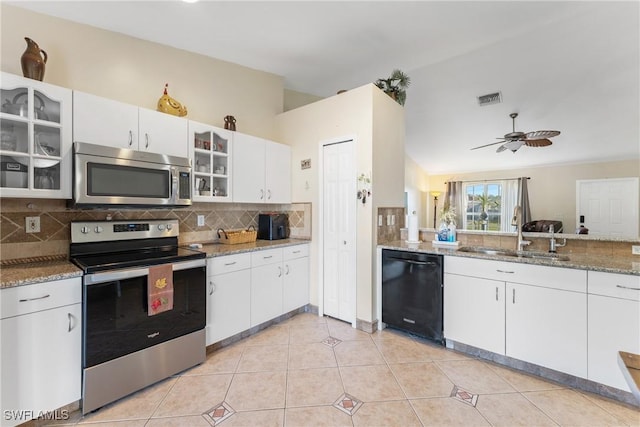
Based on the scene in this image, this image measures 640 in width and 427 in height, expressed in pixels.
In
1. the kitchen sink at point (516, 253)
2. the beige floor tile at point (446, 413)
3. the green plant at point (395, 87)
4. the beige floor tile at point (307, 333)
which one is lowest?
the beige floor tile at point (446, 413)

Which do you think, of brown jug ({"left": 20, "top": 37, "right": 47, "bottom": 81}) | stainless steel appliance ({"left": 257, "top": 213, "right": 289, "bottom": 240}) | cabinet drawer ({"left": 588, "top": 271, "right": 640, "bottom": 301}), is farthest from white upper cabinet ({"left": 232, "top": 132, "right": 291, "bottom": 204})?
cabinet drawer ({"left": 588, "top": 271, "right": 640, "bottom": 301})

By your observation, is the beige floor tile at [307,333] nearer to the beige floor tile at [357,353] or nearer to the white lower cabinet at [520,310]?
the beige floor tile at [357,353]

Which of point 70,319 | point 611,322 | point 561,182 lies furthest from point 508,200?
point 70,319

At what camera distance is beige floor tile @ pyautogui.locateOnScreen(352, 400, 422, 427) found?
1.64 metres

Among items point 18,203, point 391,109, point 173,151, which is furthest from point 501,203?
point 18,203

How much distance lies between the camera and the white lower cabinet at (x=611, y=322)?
1753 millimetres

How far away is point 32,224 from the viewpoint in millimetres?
1951

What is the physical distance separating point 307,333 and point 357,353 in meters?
0.60

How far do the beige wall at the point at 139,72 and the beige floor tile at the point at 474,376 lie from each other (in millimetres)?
3191

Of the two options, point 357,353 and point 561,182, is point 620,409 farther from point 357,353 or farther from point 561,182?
point 561,182

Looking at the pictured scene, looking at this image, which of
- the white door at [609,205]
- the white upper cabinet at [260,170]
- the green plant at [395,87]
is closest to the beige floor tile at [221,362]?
the white upper cabinet at [260,170]

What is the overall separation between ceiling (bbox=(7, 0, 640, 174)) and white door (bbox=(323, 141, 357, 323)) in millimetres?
1135

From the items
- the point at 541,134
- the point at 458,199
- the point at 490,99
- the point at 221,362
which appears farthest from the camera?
the point at 458,199

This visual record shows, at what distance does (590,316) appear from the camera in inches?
73.9
